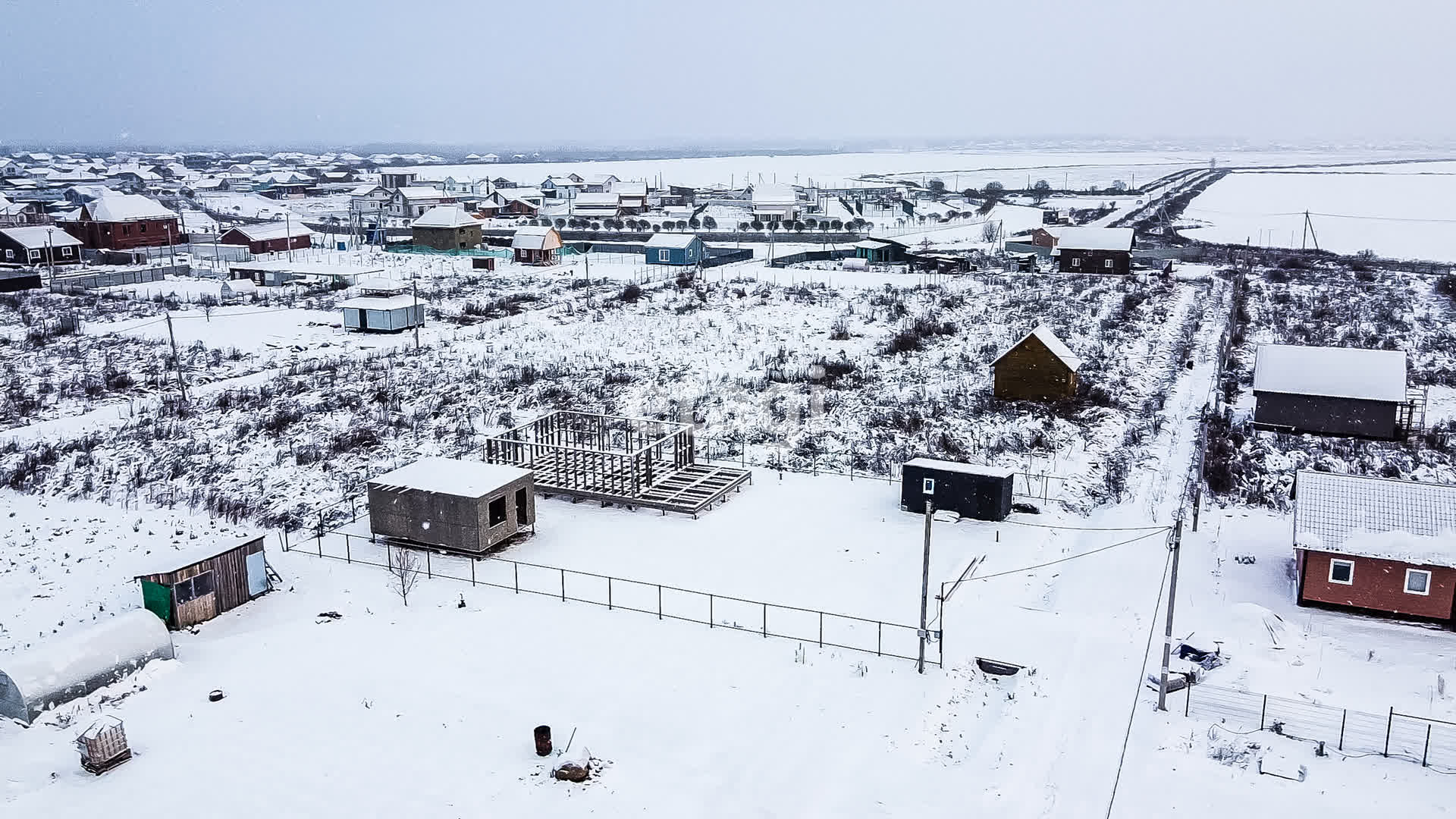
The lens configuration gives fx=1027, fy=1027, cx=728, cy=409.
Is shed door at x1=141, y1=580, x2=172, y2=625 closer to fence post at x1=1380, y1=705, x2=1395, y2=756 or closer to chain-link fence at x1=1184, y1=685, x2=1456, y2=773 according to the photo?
chain-link fence at x1=1184, y1=685, x2=1456, y2=773

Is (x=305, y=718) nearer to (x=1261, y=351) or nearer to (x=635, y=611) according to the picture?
(x=635, y=611)

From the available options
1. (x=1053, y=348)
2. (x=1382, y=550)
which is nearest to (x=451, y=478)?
(x=1382, y=550)

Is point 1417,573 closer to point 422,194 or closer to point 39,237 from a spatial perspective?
point 39,237

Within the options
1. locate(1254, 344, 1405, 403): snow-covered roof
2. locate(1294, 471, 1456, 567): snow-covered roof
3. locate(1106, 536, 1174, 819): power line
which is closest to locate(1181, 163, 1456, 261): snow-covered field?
locate(1254, 344, 1405, 403): snow-covered roof


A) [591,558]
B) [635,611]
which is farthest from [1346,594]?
[591,558]

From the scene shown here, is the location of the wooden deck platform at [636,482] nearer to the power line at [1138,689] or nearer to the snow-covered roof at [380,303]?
the power line at [1138,689]

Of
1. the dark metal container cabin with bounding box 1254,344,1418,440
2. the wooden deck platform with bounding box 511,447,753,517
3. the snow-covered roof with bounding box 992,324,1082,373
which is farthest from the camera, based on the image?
the snow-covered roof with bounding box 992,324,1082,373
